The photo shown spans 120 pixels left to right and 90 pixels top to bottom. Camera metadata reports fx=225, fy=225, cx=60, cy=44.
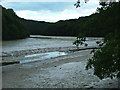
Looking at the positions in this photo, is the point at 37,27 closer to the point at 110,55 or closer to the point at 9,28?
the point at 9,28

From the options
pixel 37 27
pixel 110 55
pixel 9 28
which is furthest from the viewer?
pixel 37 27

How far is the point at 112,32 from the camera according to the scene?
737 centimetres

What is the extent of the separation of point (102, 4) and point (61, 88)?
3.51m

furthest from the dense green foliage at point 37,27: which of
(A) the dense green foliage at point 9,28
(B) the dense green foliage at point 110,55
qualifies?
(B) the dense green foliage at point 110,55

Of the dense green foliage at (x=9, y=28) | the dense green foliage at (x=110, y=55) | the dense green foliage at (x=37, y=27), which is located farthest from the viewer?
the dense green foliage at (x=37, y=27)

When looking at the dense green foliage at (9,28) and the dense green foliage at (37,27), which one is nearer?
the dense green foliage at (9,28)

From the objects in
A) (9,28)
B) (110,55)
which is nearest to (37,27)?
(9,28)

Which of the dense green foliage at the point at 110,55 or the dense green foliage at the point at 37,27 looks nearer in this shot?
the dense green foliage at the point at 110,55

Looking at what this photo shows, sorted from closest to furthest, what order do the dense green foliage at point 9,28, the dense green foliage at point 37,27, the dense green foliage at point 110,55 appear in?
the dense green foliage at point 110,55 → the dense green foliage at point 9,28 → the dense green foliage at point 37,27

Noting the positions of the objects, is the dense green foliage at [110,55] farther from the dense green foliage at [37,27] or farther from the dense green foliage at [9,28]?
the dense green foliage at [37,27]

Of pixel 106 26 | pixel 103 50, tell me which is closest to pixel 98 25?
pixel 106 26

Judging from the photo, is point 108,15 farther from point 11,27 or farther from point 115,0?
point 11,27

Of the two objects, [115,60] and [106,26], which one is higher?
[106,26]

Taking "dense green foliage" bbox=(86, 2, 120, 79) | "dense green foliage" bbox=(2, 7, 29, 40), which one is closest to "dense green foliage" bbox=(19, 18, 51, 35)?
"dense green foliage" bbox=(2, 7, 29, 40)
